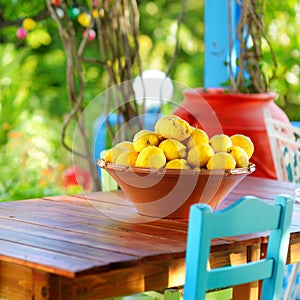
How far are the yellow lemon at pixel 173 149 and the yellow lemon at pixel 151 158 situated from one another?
18mm

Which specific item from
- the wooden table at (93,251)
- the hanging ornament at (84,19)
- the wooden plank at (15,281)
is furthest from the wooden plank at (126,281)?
the hanging ornament at (84,19)

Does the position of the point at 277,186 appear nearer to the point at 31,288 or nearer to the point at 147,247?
the point at 147,247

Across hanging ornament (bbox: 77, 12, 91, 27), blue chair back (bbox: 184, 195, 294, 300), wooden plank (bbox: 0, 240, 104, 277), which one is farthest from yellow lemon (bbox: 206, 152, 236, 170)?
hanging ornament (bbox: 77, 12, 91, 27)

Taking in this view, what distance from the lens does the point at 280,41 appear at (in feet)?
19.4

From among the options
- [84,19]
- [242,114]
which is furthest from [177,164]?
[84,19]

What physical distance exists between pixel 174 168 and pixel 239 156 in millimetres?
217

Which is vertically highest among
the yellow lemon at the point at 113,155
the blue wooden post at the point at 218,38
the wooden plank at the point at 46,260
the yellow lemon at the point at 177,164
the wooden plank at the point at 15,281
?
the blue wooden post at the point at 218,38

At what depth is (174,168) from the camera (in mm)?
2314

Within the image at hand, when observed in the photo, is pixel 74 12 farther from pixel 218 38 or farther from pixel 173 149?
pixel 173 149

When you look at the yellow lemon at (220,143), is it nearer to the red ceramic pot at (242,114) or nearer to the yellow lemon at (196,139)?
the yellow lemon at (196,139)

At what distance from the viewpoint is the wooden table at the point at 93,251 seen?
1.86 meters

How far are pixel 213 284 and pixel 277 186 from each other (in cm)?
109

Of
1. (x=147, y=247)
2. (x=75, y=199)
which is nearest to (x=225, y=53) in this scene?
(x=75, y=199)

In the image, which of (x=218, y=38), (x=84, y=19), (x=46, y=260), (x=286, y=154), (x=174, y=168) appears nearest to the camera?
(x=46, y=260)
